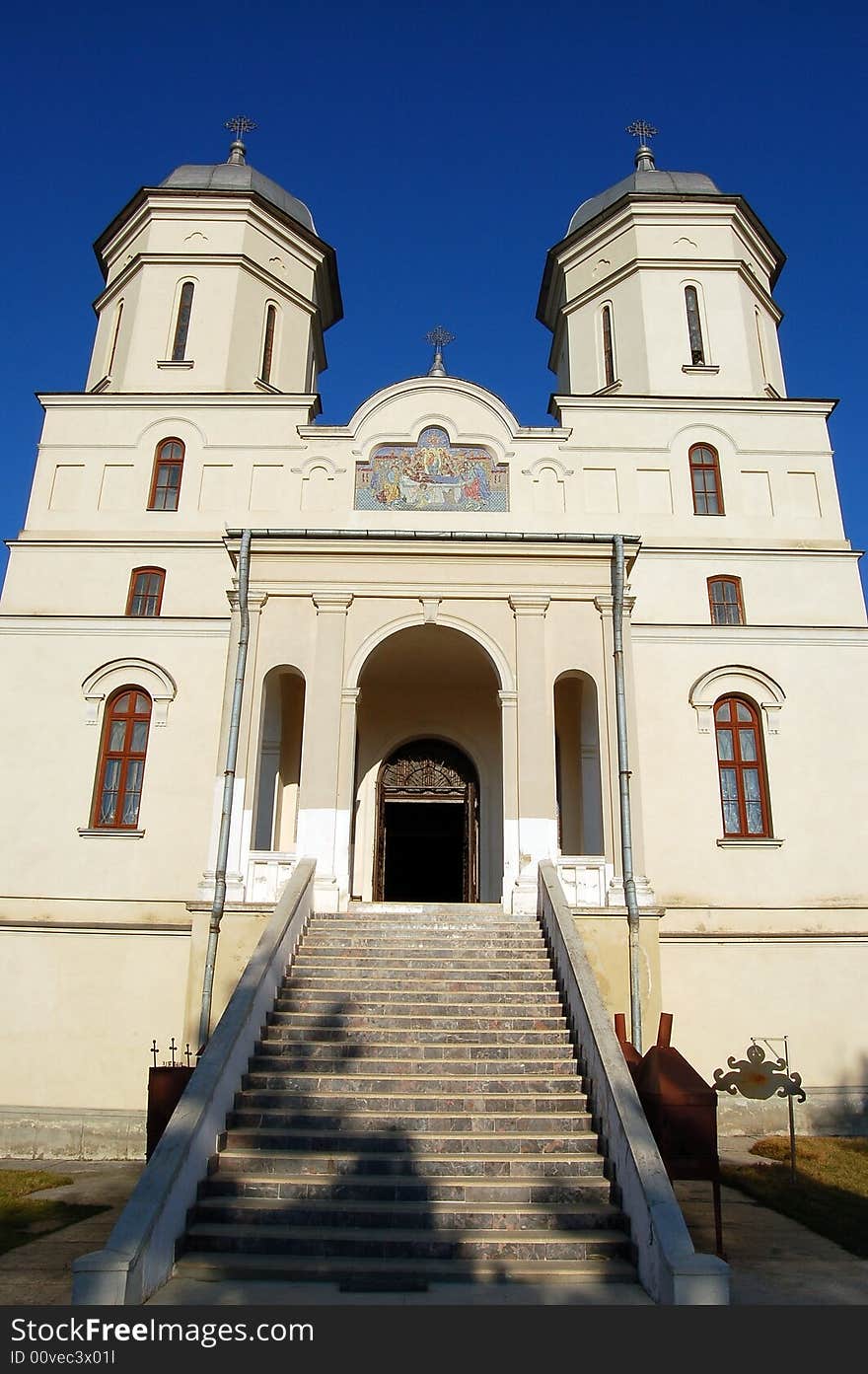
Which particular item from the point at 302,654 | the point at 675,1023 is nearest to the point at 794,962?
the point at 675,1023

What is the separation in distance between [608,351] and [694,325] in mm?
1775

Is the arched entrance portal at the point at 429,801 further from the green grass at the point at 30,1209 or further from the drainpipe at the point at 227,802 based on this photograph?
the green grass at the point at 30,1209

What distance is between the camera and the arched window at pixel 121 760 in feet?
51.2

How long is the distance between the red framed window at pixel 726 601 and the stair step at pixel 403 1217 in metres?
11.6

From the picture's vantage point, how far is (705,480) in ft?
60.4

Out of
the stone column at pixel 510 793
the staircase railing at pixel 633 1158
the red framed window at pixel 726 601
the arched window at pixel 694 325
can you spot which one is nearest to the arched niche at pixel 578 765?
the stone column at pixel 510 793

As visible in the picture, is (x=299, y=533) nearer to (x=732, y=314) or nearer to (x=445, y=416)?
(x=445, y=416)

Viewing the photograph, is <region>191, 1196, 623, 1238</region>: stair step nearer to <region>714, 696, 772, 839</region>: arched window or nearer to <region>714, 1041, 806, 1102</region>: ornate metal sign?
<region>714, 1041, 806, 1102</region>: ornate metal sign

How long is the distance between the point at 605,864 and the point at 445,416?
8490mm

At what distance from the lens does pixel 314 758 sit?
14.1 m
